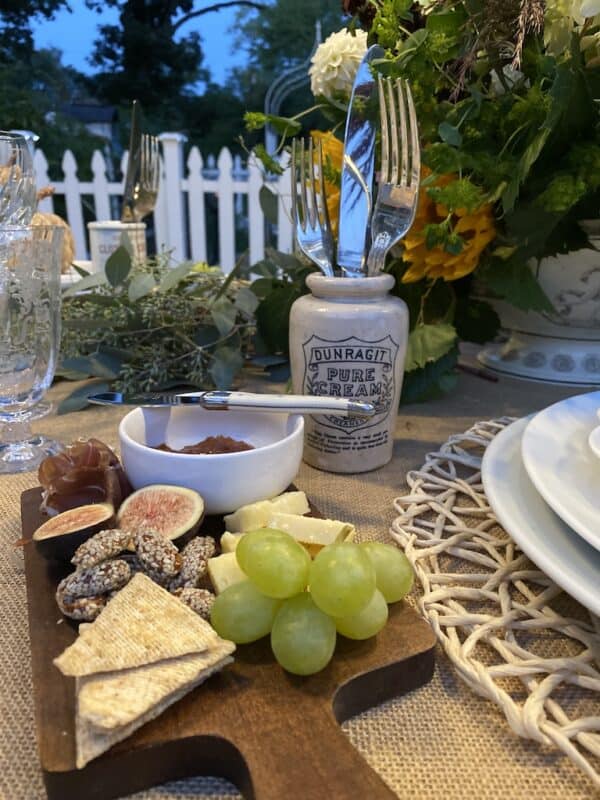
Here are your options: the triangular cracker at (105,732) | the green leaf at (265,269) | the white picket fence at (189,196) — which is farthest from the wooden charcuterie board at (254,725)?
the white picket fence at (189,196)

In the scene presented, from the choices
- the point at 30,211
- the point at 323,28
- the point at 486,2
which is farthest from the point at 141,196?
the point at 323,28

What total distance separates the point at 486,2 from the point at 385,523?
0.69 m

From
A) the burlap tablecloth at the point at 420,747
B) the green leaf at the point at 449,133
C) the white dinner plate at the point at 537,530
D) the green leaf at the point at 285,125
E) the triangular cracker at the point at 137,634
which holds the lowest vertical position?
the burlap tablecloth at the point at 420,747

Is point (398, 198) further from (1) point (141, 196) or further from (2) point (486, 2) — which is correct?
(1) point (141, 196)

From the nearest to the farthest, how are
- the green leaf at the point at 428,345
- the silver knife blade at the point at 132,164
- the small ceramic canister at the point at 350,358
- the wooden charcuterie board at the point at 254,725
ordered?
the wooden charcuterie board at the point at 254,725
the small ceramic canister at the point at 350,358
the green leaf at the point at 428,345
the silver knife blade at the point at 132,164

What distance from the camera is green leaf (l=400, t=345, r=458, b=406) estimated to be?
37.4 inches

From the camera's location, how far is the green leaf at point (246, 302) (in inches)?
44.0

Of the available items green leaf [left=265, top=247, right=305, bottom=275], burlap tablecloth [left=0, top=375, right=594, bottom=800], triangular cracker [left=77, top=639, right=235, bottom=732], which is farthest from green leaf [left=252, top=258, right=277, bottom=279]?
triangular cracker [left=77, top=639, right=235, bottom=732]

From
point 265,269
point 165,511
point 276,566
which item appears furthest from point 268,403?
point 265,269

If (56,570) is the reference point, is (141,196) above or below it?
above

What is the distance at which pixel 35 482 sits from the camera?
2.43ft

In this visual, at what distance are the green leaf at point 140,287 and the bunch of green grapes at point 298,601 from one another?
0.71m

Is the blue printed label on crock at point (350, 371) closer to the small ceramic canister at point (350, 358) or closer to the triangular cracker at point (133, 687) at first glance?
the small ceramic canister at point (350, 358)

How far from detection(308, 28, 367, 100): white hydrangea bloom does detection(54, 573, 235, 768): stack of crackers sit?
93cm
